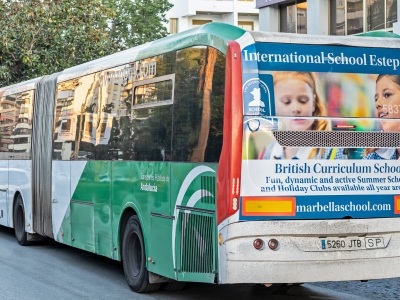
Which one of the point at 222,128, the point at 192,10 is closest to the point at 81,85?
the point at 222,128

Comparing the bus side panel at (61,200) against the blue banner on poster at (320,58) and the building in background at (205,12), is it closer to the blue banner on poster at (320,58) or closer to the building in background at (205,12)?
the blue banner on poster at (320,58)

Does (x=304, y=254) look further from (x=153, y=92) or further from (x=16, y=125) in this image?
(x=16, y=125)

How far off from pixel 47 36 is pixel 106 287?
20759 millimetres

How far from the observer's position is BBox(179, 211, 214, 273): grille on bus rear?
897 cm

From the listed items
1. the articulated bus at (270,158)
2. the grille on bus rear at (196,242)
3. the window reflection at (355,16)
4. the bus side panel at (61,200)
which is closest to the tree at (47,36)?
the window reflection at (355,16)

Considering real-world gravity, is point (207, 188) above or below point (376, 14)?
below

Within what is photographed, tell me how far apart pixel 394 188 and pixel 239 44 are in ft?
7.24

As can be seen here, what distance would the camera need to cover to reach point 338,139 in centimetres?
895

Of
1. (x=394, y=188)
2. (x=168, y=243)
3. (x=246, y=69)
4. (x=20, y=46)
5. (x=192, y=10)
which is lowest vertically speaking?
(x=168, y=243)

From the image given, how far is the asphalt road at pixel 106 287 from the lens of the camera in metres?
10.7

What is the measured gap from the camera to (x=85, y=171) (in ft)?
42.9

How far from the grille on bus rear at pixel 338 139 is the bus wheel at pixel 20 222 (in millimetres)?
9243

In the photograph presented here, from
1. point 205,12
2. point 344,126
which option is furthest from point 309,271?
point 205,12

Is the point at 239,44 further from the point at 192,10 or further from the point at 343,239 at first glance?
the point at 192,10
